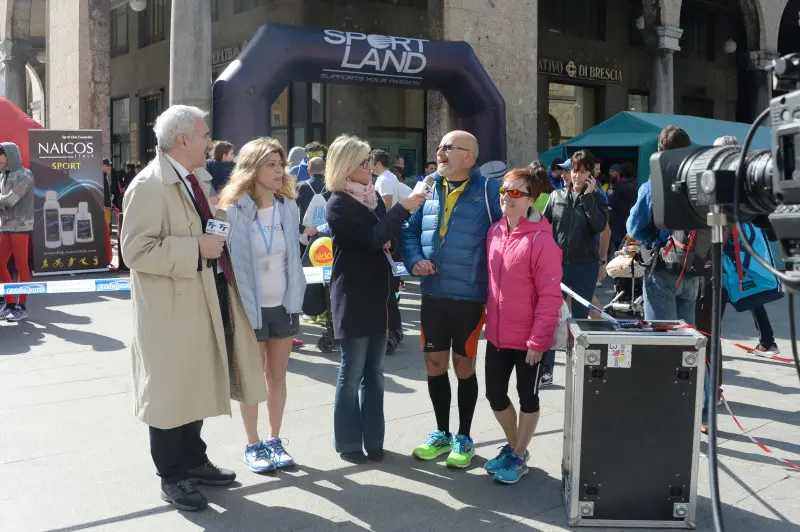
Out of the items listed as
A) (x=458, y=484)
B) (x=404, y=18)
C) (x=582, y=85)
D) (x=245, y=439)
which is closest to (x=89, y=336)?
(x=245, y=439)

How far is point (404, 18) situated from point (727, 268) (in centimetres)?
→ 1366

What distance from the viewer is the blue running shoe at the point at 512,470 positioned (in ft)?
13.9

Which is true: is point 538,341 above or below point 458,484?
above

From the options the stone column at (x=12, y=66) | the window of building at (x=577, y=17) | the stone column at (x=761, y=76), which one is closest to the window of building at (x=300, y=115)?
the window of building at (x=577, y=17)

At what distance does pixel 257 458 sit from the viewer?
443 cm

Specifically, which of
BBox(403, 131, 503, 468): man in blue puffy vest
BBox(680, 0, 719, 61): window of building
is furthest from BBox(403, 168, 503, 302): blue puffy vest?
BBox(680, 0, 719, 61): window of building

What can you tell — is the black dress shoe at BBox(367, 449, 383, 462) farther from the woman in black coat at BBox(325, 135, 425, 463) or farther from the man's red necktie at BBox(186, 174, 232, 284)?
the man's red necktie at BBox(186, 174, 232, 284)

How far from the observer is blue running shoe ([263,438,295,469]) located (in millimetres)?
Answer: 4434

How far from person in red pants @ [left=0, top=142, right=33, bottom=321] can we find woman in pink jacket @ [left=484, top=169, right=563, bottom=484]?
622 centimetres

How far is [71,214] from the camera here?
12.3 m

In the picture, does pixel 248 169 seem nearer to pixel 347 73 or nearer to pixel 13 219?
pixel 13 219

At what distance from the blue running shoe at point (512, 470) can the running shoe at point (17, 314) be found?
6253mm

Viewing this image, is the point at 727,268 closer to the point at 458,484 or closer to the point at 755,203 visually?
the point at 458,484

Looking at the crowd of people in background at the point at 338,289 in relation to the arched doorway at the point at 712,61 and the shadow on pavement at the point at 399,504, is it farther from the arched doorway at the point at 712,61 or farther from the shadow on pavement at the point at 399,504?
the arched doorway at the point at 712,61
